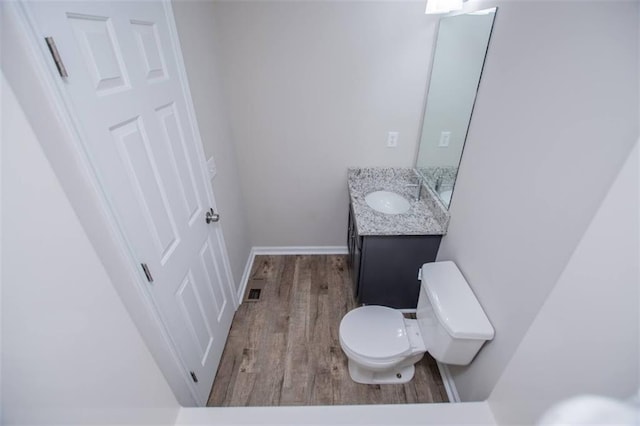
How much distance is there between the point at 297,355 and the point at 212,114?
1.64 m

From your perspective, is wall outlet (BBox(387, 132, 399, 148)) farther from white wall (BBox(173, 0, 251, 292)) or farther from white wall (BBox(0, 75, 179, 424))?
white wall (BBox(0, 75, 179, 424))

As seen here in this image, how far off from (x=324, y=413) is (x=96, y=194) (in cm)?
108

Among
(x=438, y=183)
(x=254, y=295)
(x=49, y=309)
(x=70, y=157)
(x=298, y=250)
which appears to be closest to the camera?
(x=49, y=309)

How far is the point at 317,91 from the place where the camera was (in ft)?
6.11

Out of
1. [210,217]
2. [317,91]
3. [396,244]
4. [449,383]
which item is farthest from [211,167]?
[449,383]

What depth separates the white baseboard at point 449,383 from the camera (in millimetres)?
1458

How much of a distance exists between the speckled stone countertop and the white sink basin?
41mm

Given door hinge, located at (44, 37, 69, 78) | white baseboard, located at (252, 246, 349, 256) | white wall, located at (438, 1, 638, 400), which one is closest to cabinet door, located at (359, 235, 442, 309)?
white wall, located at (438, 1, 638, 400)

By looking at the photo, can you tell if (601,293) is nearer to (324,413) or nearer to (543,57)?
(543,57)

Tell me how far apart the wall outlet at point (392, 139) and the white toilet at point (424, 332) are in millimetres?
1020

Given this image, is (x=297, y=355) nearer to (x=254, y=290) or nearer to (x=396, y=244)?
(x=254, y=290)

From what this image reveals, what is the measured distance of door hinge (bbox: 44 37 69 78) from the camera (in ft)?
1.99

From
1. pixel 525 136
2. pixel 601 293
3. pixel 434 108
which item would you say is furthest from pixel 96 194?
pixel 434 108

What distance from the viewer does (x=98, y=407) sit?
2.07 ft
